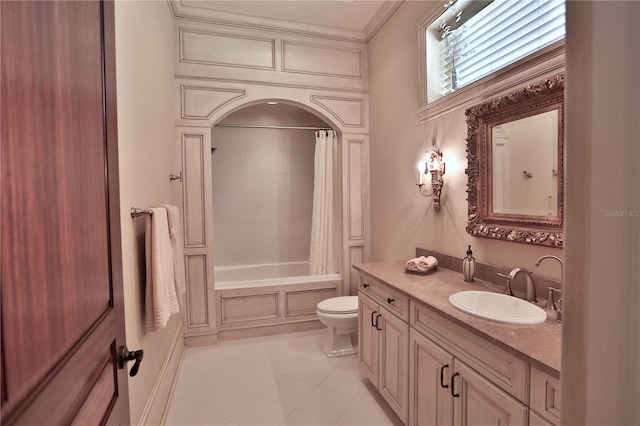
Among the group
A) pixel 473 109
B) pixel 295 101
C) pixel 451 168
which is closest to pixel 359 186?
pixel 295 101

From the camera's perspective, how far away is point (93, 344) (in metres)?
0.65

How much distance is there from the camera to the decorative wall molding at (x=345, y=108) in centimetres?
A: 328

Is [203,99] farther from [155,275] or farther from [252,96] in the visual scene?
[155,275]

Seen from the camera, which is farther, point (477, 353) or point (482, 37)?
point (482, 37)

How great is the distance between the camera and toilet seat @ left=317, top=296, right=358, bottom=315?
2725mm

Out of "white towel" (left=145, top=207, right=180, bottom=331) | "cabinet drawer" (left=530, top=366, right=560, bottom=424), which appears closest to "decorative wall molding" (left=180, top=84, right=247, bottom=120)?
"white towel" (left=145, top=207, right=180, bottom=331)

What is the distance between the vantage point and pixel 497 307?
1593 mm

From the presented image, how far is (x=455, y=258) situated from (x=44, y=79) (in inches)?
86.2

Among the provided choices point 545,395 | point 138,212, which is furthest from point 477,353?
point 138,212

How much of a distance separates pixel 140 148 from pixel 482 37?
82.0 inches

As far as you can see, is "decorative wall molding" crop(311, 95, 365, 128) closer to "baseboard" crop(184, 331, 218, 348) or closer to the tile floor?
the tile floor

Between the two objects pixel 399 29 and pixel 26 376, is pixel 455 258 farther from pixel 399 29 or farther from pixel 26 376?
pixel 26 376

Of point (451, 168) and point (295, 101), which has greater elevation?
point (295, 101)

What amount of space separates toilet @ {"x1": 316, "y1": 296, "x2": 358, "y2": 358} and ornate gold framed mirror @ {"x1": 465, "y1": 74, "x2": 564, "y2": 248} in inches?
49.8
